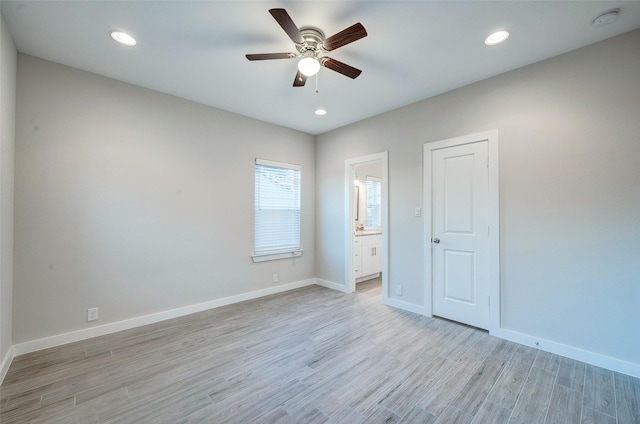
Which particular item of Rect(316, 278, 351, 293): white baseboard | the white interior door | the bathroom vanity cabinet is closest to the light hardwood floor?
the white interior door

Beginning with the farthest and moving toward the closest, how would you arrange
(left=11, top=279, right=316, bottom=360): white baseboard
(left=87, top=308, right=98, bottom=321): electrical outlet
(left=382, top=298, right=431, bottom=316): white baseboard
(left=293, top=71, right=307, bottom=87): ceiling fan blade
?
(left=382, top=298, right=431, bottom=316): white baseboard
(left=87, top=308, right=98, bottom=321): electrical outlet
(left=11, top=279, right=316, bottom=360): white baseboard
(left=293, top=71, right=307, bottom=87): ceiling fan blade

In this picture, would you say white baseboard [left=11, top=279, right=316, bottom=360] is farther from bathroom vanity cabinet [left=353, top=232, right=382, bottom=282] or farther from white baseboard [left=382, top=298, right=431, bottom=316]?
white baseboard [left=382, top=298, right=431, bottom=316]

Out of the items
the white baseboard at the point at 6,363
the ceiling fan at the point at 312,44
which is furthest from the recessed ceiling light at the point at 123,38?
the white baseboard at the point at 6,363

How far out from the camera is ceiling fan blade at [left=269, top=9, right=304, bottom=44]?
1683 mm

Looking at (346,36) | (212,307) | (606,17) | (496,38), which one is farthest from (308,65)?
(212,307)

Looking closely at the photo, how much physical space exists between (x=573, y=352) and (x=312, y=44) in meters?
3.61

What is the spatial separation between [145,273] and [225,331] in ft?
3.97

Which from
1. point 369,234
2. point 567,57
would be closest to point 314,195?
point 369,234

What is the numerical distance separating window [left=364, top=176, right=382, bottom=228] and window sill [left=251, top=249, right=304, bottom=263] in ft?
6.24

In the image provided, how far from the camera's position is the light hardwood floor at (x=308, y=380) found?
1804 millimetres

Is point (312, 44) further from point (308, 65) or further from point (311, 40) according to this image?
point (308, 65)

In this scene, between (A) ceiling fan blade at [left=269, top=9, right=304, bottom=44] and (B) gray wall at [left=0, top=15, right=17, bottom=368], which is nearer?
(A) ceiling fan blade at [left=269, top=9, right=304, bottom=44]

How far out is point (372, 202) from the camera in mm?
6090

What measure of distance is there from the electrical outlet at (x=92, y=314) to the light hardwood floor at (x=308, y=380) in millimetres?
223
